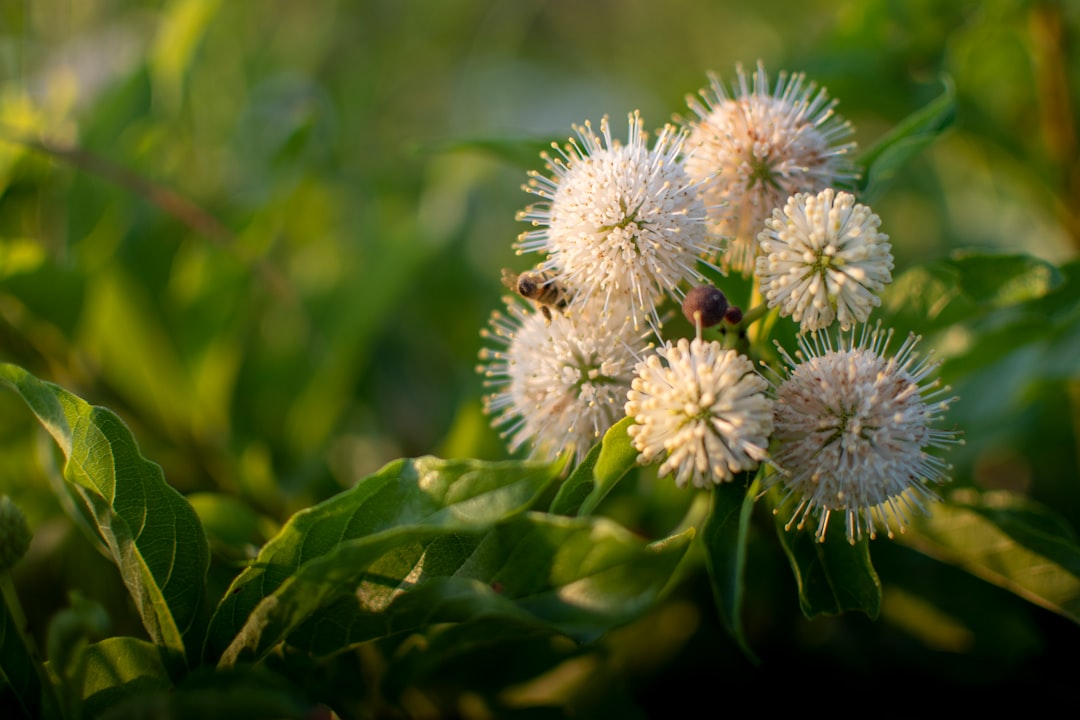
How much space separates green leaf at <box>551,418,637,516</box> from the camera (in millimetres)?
1297

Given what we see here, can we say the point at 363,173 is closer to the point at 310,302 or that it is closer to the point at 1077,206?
the point at 310,302

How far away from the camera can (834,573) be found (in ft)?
4.79

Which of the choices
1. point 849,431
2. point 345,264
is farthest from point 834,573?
point 345,264

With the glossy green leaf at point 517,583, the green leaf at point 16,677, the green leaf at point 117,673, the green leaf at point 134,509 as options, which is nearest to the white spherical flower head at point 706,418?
the glossy green leaf at point 517,583

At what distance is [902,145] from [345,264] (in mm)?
1989

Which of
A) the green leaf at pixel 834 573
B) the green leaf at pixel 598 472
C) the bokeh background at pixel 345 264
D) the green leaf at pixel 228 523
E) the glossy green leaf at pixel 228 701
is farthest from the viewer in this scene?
the bokeh background at pixel 345 264

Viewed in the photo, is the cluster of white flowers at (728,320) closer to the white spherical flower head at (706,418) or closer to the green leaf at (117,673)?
the white spherical flower head at (706,418)

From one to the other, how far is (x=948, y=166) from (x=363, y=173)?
267 cm

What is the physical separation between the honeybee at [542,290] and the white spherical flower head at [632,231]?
3cm

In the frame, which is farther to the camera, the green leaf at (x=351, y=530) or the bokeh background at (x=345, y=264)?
the bokeh background at (x=345, y=264)

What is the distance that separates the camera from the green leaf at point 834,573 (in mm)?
1410

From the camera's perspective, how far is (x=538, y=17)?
271 inches

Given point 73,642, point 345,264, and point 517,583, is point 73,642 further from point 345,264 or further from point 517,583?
point 345,264

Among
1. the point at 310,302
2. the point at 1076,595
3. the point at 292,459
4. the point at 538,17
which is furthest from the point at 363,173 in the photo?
the point at 538,17
